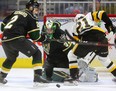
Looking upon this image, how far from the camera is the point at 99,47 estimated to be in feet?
17.0

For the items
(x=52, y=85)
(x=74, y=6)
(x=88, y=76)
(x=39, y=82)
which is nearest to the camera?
(x=39, y=82)

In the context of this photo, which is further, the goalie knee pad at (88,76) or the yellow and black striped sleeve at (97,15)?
the goalie knee pad at (88,76)

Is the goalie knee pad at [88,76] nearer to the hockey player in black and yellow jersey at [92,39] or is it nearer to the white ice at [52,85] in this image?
the white ice at [52,85]

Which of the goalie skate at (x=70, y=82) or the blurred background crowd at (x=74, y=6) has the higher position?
the blurred background crowd at (x=74, y=6)

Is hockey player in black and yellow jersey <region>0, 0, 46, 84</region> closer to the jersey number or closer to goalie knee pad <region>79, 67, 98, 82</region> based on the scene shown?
the jersey number

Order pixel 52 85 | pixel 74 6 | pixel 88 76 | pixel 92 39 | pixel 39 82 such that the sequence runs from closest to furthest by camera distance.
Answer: pixel 39 82, pixel 52 85, pixel 92 39, pixel 88 76, pixel 74 6

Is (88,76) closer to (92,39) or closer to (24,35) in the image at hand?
(92,39)

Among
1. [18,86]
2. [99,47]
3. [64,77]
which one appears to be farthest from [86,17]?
[18,86]

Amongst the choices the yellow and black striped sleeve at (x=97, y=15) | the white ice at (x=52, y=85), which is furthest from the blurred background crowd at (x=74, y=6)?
the yellow and black striped sleeve at (x=97, y=15)

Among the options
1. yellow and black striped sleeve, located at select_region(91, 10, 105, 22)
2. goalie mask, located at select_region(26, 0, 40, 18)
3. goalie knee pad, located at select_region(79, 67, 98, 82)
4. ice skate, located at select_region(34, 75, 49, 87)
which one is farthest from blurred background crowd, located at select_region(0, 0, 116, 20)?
ice skate, located at select_region(34, 75, 49, 87)

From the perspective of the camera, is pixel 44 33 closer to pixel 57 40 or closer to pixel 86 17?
pixel 57 40

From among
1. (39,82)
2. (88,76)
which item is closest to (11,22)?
(39,82)

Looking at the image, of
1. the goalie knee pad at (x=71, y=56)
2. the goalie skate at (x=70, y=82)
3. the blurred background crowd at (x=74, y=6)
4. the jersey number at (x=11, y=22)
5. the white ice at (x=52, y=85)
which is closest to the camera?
the white ice at (x=52, y=85)

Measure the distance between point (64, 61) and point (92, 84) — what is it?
0.54 m
